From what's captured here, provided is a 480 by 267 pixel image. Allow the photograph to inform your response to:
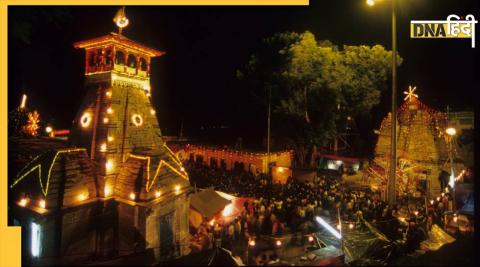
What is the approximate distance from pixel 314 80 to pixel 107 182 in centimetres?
1586

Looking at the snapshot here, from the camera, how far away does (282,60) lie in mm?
21547

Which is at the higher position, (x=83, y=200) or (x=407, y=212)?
(x=83, y=200)

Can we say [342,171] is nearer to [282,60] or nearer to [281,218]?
[282,60]

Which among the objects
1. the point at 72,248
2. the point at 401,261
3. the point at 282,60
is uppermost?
the point at 282,60

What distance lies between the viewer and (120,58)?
1268 cm

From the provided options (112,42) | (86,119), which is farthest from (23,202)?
(112,42)

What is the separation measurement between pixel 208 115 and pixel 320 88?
60.5ft

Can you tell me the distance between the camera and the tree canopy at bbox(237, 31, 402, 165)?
67.6 feet

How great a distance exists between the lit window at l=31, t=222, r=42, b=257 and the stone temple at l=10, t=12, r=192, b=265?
0.03 m

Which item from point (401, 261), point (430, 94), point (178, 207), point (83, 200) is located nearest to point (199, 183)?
point (178, 207)

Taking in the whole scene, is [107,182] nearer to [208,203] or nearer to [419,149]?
[208,203]

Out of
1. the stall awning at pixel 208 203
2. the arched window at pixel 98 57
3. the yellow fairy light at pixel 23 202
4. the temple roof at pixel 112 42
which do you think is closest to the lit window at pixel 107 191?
the yellow fairy light at pixel 23 202

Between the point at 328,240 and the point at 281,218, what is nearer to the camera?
the point at 328,240

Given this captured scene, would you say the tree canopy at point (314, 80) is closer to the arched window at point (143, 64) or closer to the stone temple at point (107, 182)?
the stone temple at point (107, 182)
